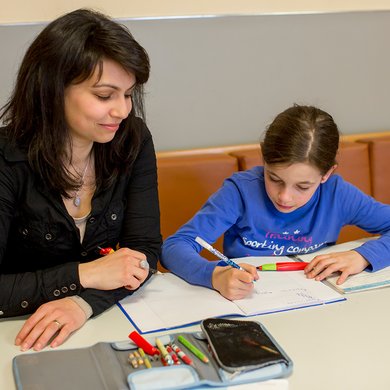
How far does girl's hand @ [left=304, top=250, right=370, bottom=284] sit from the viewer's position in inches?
67.4

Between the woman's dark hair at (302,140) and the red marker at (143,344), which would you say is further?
the woman's dark hair at (302,140)

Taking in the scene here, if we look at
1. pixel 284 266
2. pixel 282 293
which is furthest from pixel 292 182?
pixel 282 293

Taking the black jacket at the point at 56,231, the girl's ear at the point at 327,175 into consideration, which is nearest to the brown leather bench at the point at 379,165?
the girl's ear at the point at 327,175

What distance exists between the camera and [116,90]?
4.84ft

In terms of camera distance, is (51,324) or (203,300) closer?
(51,324)

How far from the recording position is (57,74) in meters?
1.46

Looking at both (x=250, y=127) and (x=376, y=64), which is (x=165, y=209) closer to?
(x=250, y=127)

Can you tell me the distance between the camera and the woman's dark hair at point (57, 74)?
1.44 metres

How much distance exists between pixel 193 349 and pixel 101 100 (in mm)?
582

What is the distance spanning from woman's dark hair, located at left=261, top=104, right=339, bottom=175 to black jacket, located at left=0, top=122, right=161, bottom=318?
0.35 meters

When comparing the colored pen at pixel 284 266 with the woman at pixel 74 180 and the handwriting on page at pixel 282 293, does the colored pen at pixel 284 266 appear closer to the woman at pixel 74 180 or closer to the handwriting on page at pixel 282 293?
the handwriting on page at pixel 282 293

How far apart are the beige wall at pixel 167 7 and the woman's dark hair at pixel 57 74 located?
3.27 feet

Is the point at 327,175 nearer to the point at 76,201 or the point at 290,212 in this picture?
the point at 290,212

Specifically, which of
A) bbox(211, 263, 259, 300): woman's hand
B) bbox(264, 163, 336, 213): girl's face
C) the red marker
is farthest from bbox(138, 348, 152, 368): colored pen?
bbox(264, 163, 336, 213): girl's face
